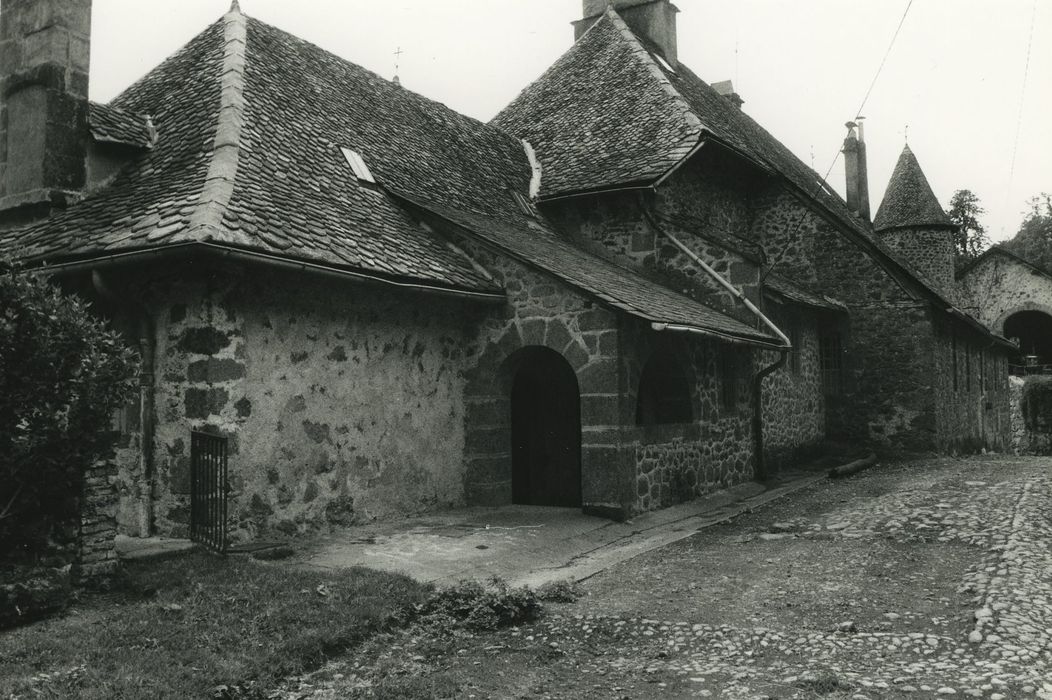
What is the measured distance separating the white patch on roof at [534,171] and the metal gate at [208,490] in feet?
29.0

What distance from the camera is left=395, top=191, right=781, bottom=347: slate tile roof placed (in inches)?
414

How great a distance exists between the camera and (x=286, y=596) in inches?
245

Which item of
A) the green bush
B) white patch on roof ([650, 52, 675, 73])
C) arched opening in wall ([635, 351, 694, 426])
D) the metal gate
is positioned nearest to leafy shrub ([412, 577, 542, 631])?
the metal gate

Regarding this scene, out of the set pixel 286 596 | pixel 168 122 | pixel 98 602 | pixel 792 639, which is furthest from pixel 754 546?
pixel 168 122

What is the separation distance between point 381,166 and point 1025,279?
3335 centimetres

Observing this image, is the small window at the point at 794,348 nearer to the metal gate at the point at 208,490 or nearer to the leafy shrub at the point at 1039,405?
the metal gate at the point at 208,490

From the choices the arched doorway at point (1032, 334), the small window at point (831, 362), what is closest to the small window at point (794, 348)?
the small window at point (831, 362)

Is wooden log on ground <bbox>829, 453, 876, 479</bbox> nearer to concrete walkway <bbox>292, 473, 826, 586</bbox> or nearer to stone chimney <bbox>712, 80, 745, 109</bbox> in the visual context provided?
concrete walkway <bbox>292, 473, 826, 586</bbox>

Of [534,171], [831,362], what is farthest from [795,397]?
[534,171]

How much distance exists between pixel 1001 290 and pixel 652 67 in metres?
26.1

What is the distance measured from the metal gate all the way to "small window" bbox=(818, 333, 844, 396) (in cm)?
1509

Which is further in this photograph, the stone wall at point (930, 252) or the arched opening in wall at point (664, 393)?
the stone wall at point (930, 252)

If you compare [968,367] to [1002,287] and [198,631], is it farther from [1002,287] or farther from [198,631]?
[198,631]

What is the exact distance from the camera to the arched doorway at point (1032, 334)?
1574 inches
